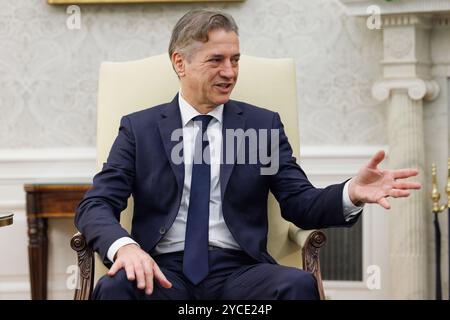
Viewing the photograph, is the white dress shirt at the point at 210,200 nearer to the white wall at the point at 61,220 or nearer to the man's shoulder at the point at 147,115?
the man's shoulder at the point at 147,115

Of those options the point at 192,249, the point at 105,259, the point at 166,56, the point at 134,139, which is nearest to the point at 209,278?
the point at 192,249

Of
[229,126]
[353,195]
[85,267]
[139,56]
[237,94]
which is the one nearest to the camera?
[353,195]

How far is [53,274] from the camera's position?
421cm

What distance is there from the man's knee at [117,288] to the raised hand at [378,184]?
648mm

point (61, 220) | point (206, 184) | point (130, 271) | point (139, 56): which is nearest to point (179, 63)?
point (206, 184)

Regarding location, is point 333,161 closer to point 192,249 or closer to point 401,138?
point 401,138

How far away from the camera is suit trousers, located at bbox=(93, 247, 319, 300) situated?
2.16 m

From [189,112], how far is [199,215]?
1.12 feet

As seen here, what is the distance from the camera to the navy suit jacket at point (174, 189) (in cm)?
248

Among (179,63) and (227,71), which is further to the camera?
(179,63)

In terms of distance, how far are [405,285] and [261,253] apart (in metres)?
1.59

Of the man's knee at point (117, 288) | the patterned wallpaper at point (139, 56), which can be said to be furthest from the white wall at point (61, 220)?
the man's knee at point (117, 288)

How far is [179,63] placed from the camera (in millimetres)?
2664

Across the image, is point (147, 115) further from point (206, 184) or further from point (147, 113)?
point (206, 184)
